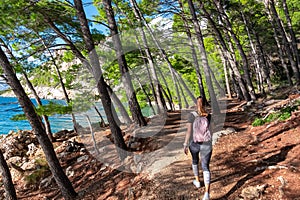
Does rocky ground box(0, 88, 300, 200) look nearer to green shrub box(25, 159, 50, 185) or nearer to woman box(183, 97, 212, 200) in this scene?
green shrub box(25, 159, 50, 185)

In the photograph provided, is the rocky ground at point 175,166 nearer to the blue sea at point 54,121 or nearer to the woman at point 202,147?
the woman at point 202,147

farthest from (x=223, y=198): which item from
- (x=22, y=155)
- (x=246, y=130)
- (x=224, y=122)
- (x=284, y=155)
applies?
(x=22, y=155)

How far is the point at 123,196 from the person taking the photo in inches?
245

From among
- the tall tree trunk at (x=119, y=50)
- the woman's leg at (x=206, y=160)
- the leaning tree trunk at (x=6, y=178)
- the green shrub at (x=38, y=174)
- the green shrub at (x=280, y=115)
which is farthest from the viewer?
the green shrub at (x=38, y=174)

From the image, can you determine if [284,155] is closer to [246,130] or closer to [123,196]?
[246,130]

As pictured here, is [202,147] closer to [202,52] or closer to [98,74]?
[98,74]

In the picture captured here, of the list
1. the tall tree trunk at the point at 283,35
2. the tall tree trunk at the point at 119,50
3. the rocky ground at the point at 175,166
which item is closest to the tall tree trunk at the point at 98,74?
the rocky ground at the point at 175,166

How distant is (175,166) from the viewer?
6.39 metres

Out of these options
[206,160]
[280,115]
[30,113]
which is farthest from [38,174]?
[280,115]

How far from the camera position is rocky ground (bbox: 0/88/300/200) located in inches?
174

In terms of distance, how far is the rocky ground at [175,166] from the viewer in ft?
14.5

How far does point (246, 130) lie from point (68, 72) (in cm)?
1265

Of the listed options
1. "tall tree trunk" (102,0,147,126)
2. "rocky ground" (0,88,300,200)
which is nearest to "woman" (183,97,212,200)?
"rocky ground" (0,88,300,200)

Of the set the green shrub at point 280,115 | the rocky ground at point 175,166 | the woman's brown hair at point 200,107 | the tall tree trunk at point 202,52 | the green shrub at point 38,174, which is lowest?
the green shrub at point 38,174
